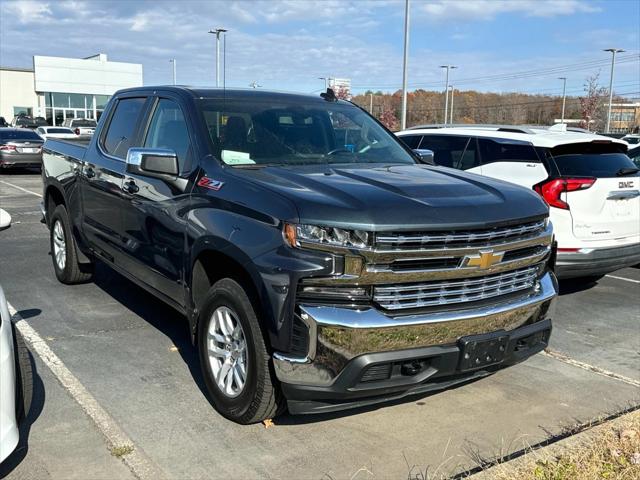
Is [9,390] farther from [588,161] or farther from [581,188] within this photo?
[588,161]

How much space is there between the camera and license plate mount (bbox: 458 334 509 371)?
3.36 metres

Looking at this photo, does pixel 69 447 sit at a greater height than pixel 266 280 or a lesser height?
lesser

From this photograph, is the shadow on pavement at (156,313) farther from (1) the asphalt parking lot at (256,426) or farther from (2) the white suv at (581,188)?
(2) the white suv at (581,188)

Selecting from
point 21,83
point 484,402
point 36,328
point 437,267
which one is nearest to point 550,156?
point 484,402

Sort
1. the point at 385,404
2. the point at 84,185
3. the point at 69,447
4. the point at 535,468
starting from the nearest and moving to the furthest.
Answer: the point at 535,468 < the point at 69,447 < the point at 385,404 < the point at 84,185

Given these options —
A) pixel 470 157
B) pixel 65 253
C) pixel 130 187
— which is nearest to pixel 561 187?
pixel 470 157

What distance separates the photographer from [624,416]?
12.5 ft

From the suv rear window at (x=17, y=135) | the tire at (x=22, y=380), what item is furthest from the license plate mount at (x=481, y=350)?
the suv rear window at (x=17, y=135)

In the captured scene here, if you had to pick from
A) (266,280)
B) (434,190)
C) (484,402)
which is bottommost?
(484,402)

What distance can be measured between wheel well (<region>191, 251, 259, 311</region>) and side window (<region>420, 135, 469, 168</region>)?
4.31 metres

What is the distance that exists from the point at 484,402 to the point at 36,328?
142 inches

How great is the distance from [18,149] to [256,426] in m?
19.3

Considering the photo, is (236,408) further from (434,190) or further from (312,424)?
(434,190)

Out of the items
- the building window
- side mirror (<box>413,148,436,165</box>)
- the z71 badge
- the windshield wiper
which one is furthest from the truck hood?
the building window
